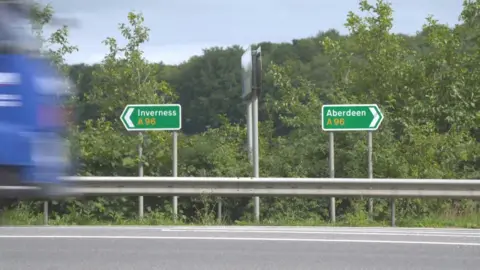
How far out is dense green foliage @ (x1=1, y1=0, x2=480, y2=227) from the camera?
16.5 meters

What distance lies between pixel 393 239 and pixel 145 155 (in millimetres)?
7455

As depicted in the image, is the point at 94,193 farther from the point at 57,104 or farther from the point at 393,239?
the point at 57,104

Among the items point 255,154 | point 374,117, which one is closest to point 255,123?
point 255,154

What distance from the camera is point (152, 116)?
1603cm

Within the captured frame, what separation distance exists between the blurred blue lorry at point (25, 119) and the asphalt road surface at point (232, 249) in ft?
9.69

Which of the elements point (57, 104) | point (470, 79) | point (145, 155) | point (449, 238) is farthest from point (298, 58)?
point (57, 104)

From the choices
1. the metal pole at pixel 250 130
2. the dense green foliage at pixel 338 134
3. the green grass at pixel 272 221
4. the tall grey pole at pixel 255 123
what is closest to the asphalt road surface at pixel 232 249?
the green grass at pixel 272 221

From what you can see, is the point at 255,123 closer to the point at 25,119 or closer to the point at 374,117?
the point at 374,117

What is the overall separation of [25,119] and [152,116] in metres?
10.2

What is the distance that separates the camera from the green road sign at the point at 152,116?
15961 millimetres

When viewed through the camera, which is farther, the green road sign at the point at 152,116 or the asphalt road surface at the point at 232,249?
the green road sign at the point at 152,116

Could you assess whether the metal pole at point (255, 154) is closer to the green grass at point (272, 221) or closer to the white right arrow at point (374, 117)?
the green grass at point (272, 221)

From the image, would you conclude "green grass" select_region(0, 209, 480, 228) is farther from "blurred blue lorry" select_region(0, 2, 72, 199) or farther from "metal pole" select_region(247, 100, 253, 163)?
"blurred blue lorry" select_region(0, 2, 72, 199)

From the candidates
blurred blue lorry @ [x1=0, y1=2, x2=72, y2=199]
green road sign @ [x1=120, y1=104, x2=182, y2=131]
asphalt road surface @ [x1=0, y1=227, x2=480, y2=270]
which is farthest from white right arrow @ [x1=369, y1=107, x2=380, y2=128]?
blurred blue lorry @ [x1=0, y1=2, x2=72, y2=199]
